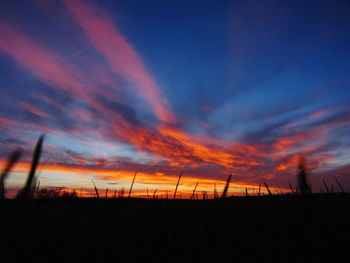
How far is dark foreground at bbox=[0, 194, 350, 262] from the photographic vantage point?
6.99 ft

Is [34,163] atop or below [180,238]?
atop

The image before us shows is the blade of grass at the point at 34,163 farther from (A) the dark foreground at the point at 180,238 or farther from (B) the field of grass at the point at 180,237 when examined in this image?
(A) the dark foreground at the point at 180,238

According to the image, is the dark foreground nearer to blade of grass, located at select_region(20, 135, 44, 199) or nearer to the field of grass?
the field of grass

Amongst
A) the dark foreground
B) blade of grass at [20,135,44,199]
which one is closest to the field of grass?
the dark foreground

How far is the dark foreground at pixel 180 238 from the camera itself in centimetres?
213

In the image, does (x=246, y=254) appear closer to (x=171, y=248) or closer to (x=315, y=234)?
(x=171, y=248)

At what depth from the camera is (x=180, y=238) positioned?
8.84 ft

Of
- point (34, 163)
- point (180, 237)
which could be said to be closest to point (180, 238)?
point (180, 237)

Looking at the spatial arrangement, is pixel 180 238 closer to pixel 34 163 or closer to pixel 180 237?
pixel 180 237

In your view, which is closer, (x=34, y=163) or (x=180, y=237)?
(x=34, y=163)

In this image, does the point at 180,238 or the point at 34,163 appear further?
the point at 180,238

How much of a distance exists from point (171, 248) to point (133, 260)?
0.30 m

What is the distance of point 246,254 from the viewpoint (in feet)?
7.96

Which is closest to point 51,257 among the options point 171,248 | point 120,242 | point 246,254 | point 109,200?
point 120,242
